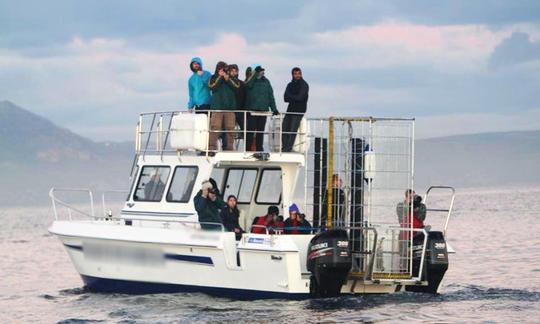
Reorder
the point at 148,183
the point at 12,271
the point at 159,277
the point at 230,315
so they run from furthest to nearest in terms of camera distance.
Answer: the point at 12,271 < the point at 148,183 < the point at 159,277 < the point at 230,315

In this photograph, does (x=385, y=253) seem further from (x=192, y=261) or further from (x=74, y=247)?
(x=74, y=247)

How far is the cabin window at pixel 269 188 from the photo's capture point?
2422 cm

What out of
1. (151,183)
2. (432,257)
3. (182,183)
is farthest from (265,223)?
(432,257)

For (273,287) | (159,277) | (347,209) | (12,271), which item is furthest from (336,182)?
(12,271)

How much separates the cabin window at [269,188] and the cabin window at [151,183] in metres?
1.86

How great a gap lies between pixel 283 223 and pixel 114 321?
3489 mm

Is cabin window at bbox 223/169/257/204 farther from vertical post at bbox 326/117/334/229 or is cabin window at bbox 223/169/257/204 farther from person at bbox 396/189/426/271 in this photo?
person at bbox 396/189/426/271

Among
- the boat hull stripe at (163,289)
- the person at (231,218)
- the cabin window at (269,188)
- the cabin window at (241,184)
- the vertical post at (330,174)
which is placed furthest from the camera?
the cabin window at (241,184)

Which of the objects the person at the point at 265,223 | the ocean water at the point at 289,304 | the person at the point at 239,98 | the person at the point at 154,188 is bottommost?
the ocean water at the point at 289,304

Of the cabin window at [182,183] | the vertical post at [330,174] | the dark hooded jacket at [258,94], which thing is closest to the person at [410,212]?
the vertical post at [330,174]

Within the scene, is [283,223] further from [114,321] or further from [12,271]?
[12,271]

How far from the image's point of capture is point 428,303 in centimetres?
2238

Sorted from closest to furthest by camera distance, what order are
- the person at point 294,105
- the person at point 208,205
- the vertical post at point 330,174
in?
Result: the vertical post at point 330,174 < the person at point 208,205 < the person at point 294,105

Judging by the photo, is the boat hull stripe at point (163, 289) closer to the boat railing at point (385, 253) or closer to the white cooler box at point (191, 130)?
the boat railing at point (385, 253)
